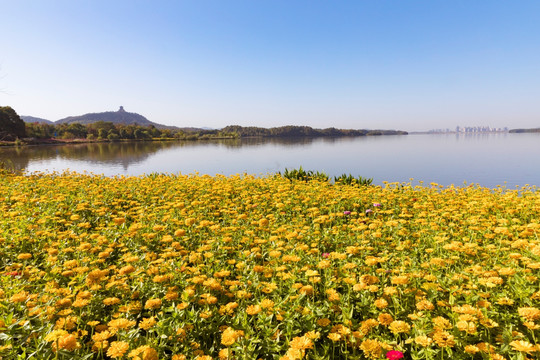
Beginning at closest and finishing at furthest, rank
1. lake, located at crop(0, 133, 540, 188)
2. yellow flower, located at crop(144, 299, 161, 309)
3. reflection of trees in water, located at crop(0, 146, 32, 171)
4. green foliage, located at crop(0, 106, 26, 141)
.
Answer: yellow flower, located at crop(144, 299, 161, 309) < reflection of trees in water, located at crop(0, 146, 32, 171) < lake, located at crop(0, 133, 540, 188) < green foliage, located at crop(0, 106, 26, 141)

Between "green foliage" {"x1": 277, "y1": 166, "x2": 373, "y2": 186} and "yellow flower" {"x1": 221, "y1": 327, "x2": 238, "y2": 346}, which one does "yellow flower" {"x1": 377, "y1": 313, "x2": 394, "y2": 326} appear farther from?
"green foliage" {"x1": 277, "y1": 166, "x2": 373, "y2": 186}

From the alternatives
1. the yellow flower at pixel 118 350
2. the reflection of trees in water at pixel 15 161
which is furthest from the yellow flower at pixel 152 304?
the reflection of trees in water at pixel 15 161

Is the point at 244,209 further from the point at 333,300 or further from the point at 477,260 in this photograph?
the point at 477,260

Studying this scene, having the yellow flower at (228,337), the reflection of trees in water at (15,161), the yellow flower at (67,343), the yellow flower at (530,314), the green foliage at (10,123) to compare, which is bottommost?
A: the yellow flower at (228,337)

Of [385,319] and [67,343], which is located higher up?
[67,343]

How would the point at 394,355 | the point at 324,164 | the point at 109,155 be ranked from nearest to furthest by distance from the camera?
the point at 394,355, the point at 324,164, the point at 109,155

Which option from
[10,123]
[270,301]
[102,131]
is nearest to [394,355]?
[270,301]

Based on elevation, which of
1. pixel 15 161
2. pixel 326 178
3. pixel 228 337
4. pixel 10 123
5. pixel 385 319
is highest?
pixel 10 123

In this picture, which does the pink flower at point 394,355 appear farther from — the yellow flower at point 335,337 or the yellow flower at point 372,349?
the yellow flower at point 335,337

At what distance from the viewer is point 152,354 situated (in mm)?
1876

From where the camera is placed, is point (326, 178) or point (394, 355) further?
point (326, 178)

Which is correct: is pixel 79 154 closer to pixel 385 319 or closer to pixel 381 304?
pixel 381 304

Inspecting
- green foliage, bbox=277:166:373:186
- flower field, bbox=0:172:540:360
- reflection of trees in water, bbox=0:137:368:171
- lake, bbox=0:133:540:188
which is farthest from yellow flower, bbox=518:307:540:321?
reflection of trees in water, bbox=0:137:368:171

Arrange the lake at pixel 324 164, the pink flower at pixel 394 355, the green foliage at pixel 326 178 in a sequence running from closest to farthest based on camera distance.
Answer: the pink flower at pixel 394 355, the green foliage at pixel 326 178, the lake at pixel 324 164
